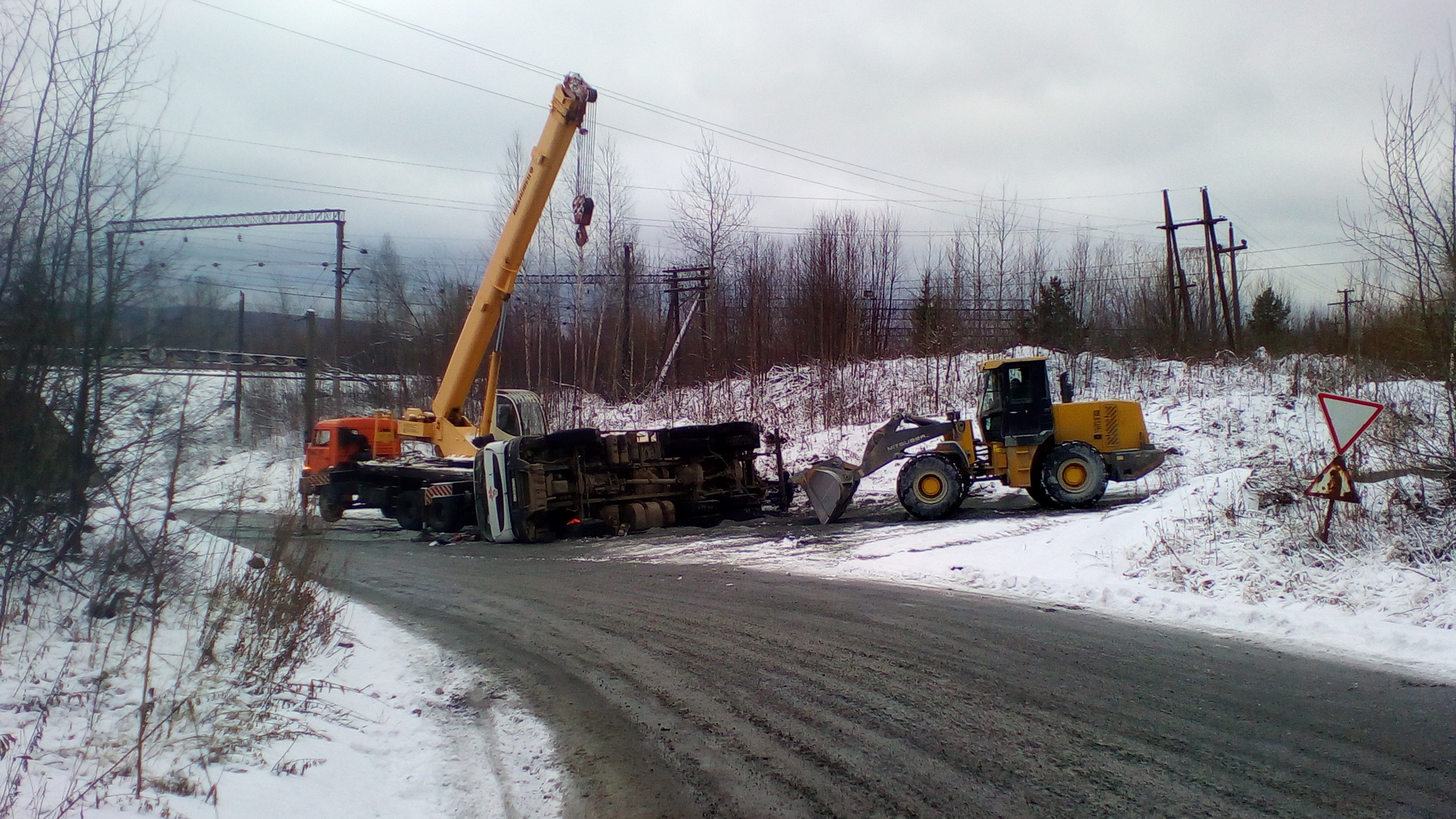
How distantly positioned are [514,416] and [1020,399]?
10.5 meters

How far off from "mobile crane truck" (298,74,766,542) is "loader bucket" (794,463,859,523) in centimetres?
239

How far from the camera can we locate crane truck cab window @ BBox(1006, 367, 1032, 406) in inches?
659

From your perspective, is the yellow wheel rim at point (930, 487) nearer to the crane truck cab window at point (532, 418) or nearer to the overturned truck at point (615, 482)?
the overturned truck at point (615, 482)

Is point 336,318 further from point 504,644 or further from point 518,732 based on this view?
point 518,732

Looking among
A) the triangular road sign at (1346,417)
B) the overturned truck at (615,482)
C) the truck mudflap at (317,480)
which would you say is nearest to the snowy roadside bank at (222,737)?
the triangular road sign at (1346,417)

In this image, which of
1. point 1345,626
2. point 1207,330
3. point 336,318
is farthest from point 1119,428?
point 336,318

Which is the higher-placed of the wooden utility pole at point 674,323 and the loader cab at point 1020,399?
the wooden utility pole at point 674,323

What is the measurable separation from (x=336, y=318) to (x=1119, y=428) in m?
26.9

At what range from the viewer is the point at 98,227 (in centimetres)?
607

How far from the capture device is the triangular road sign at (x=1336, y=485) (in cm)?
980

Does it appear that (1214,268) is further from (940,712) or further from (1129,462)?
(940,712)

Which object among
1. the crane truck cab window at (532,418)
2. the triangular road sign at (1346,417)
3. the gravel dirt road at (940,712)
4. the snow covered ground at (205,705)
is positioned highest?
the crane truck cab window at (532,418)

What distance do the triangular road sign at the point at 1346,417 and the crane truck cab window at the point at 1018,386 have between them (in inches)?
280

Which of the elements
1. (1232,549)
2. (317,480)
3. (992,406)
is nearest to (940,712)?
(1232,549)
